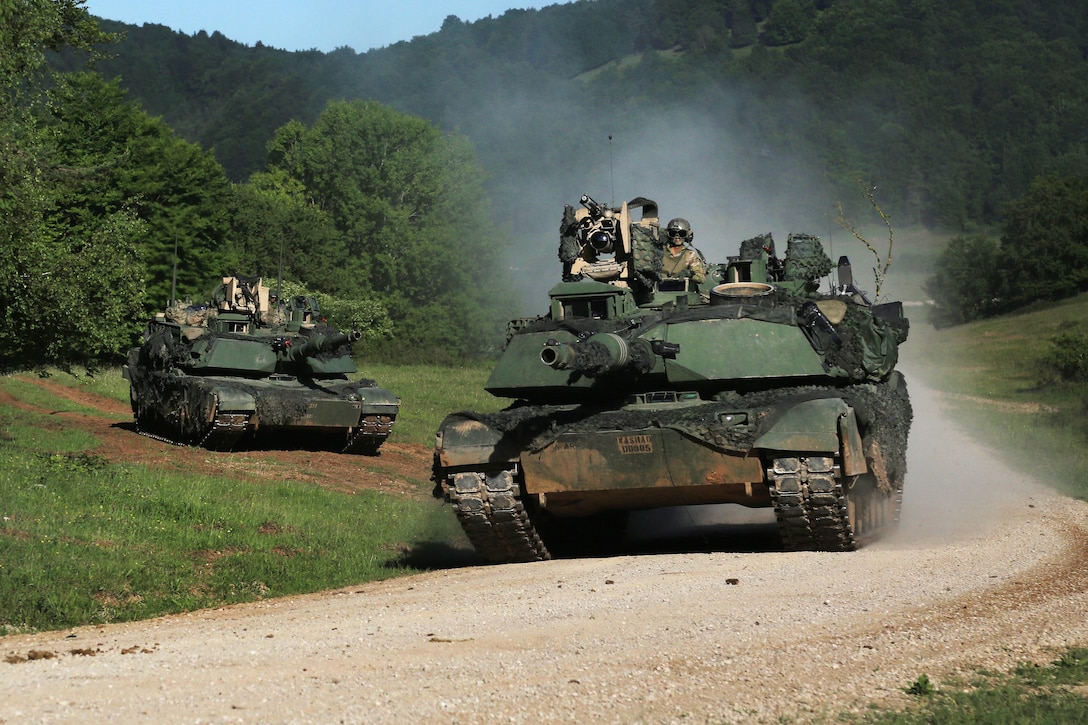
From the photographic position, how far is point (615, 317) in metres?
12.9

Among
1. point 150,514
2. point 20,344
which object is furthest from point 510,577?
point 20,344

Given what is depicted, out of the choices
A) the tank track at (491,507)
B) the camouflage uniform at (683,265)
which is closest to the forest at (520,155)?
the camouflage uniform at (683,265)

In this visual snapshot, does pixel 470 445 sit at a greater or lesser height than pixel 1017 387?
greater

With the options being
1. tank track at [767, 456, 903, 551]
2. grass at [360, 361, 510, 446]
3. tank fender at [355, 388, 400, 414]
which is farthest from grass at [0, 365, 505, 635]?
grass at [360, 361, 510, 446]

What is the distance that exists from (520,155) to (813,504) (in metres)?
51.5

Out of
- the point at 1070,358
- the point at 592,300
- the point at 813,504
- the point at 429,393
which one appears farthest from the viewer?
the point at 429,393

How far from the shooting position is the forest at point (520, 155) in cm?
2267

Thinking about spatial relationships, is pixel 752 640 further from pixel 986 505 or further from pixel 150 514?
pixel 986 505

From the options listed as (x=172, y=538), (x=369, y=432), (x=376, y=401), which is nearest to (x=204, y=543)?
(x=172, y=538)

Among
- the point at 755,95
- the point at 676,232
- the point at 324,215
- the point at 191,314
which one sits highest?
the point at 755,95

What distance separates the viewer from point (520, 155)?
201 ft

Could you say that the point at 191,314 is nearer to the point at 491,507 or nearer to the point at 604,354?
the point at 491,507

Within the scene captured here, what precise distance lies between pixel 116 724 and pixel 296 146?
71.3 m

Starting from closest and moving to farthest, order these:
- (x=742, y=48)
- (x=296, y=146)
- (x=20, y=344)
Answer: (x=20, y=344) → (x=296, y=146) → (x=742, y=48)
